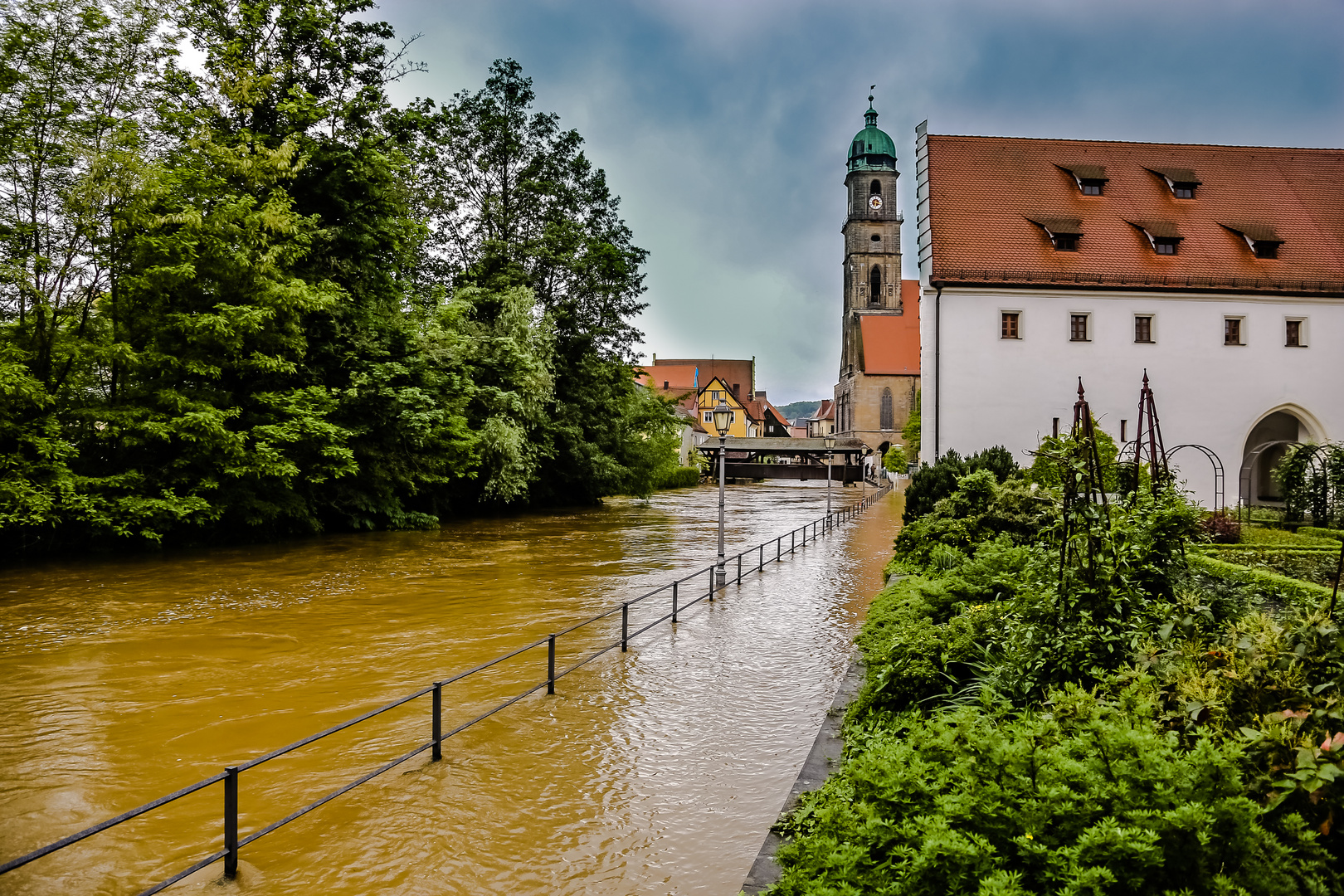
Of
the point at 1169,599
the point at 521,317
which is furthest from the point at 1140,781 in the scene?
the point at 521,317

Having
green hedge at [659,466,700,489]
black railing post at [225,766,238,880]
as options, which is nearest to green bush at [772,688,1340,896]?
black railing post at [225,766,238,880]

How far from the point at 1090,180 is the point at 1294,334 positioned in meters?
8.42

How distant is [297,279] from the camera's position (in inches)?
909

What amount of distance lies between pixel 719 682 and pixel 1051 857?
22.9 feet

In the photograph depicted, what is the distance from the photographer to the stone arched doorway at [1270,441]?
27.5 meters

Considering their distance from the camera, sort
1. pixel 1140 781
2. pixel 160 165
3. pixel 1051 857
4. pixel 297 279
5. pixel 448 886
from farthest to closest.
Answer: pixel 297 279 < pixel 160 165 < pixel 448 886 < pixel 1140 781 < pixel 1051 857

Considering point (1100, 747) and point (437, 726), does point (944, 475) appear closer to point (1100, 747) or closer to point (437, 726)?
point (437, 726)

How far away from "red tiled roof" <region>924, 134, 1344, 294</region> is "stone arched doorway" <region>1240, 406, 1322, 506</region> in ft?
14.2

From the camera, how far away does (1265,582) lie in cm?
880

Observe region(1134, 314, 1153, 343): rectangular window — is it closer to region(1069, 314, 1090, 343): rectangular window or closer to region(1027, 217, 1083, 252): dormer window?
region(1069, 314, 1090, 343): rectangular window

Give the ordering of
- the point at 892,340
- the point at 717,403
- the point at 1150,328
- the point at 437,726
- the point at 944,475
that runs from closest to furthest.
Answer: the point at 437,726, the point at 944,475, the point at 1150,328, the point at 892,340, the point at 717,403

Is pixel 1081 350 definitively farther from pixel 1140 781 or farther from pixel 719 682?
pixel 1140 781

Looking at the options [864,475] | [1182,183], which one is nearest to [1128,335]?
[1182,183]

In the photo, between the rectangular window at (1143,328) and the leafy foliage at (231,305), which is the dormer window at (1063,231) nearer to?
the rectangular window at (1143,328)
